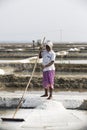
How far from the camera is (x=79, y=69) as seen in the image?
1424 centimetres

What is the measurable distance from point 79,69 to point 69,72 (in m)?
0.39

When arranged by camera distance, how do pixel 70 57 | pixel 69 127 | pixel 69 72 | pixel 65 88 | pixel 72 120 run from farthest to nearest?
pixel 70 57
pixel 69 72
pixel 65 88
pixel 72 120
pixel 69 127

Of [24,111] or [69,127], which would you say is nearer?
[69,127]

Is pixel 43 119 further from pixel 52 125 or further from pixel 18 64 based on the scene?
pixel 18 64

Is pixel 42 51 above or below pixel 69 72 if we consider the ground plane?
above

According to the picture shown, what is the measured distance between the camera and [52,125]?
5.63 meters

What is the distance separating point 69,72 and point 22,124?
8.68 metres

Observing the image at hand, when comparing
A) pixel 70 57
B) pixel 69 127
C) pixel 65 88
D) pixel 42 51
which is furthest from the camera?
pixel 70 57

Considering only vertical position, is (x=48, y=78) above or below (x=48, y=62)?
below

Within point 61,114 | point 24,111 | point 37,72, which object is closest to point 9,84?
point 37,72

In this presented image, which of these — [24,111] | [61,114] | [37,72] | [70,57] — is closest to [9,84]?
[37,72]

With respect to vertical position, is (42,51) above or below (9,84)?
above

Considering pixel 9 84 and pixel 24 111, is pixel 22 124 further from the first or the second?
pixel 9 84

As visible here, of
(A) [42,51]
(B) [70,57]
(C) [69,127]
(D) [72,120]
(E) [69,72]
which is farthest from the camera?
(B) [70,57]
